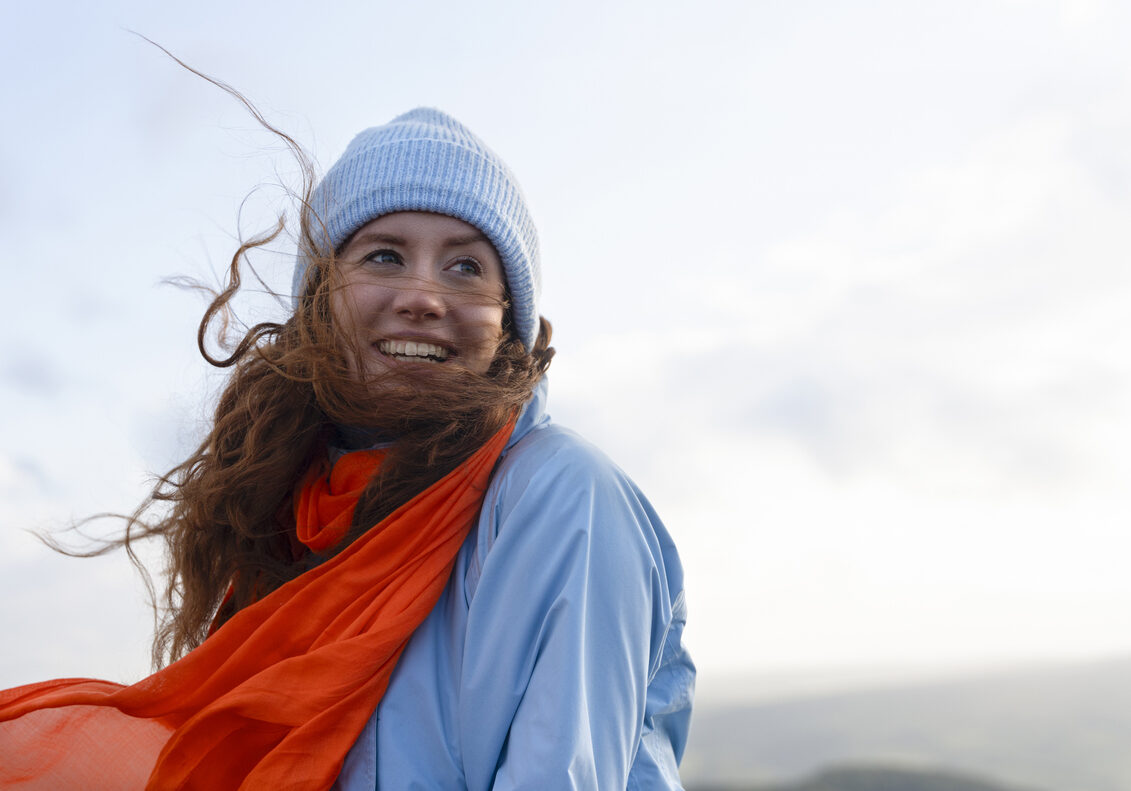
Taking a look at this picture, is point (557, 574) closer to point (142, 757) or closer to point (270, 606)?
point (270, 606)

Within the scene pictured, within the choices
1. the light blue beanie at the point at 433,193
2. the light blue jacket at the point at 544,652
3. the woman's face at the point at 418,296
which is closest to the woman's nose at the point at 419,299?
the woman's face at the point at 418,296

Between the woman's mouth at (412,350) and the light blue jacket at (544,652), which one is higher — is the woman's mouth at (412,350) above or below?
above

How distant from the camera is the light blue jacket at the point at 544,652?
159 centimetres

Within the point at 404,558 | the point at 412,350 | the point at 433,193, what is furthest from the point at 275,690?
the point at 433,193

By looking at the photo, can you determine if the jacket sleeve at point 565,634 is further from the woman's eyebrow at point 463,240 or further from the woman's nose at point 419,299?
the woman's eyebrow at point 463,240

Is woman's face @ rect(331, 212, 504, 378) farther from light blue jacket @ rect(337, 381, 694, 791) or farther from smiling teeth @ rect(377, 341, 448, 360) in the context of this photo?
light blue jacket @ rect(337, 381, 694, 791)

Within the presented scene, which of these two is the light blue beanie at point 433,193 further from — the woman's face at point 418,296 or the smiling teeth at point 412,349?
the smiling teeth at point 412,349

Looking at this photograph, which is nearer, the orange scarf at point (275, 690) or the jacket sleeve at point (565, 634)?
the jacket sleeve at point (565, 634)

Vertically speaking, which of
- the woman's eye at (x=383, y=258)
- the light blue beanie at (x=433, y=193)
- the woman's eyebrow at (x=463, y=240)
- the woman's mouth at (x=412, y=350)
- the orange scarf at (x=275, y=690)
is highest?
the light blue beanie at (x=433, y=193)

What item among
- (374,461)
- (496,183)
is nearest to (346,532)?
(374,461)

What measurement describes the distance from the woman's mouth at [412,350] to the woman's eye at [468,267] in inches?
8.1

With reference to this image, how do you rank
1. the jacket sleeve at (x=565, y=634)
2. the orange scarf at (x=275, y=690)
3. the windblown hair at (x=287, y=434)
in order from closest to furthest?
the jacket sleeve at (x=565, y=634) < the orange scarf at (x=275, y=690) < the windblown hair at (x=287, y=434)

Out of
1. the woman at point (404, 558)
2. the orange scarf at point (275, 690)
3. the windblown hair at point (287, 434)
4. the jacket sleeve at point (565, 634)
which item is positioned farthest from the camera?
the windblown hair at point (287, 434)

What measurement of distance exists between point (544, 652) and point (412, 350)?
2.65 feet
